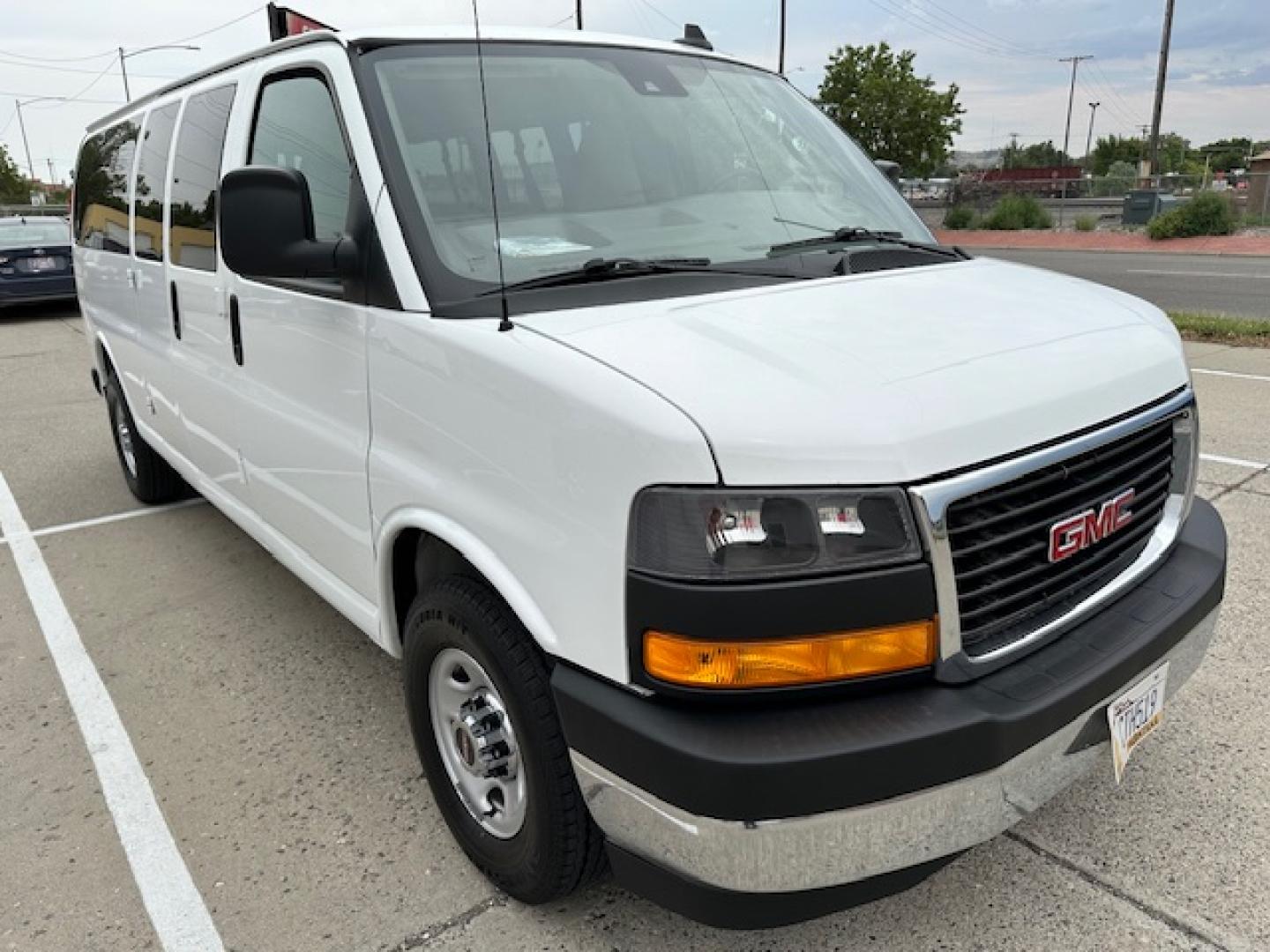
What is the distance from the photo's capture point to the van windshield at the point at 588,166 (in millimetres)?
2457

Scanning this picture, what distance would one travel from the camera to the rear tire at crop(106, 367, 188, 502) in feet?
18.1

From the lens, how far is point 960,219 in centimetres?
3109

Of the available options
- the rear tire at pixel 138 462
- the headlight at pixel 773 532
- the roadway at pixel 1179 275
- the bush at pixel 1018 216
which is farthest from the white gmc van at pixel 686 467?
the bush at pixel 1018 216

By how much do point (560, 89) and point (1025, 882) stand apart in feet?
7.99

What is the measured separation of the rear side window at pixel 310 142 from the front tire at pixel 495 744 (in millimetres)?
1097

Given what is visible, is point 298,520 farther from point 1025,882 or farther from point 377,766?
point 1025,882

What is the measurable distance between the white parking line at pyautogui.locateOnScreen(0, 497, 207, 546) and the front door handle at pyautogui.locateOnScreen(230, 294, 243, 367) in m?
2.75

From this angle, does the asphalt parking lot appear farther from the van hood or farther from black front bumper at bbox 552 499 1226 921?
the van hood

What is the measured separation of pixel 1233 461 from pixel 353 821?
508cm

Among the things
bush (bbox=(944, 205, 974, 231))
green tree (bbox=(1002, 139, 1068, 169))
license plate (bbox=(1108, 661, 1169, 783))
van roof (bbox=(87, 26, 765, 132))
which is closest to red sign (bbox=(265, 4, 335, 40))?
van roof (bbox=(87, 26, 765, 132))

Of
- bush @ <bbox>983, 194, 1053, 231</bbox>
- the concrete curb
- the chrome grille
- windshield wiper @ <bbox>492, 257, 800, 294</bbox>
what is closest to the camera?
the chrome grille

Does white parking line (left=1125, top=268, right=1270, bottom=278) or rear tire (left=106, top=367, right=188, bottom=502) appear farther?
white parking line (left=1125, top=268, right=1270, bottom=278)

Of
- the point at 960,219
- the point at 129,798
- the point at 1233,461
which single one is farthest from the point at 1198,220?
the point at 129,798

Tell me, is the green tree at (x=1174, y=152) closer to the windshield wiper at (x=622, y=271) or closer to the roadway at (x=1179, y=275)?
the roadway at (x=1179, y=275)
